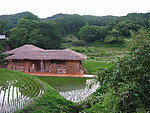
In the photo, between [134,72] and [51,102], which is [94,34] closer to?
[51,102]

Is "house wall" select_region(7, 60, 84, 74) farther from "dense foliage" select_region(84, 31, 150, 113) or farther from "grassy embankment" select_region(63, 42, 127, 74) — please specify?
"dense foliage" select_region(84, 31, 150, 113)

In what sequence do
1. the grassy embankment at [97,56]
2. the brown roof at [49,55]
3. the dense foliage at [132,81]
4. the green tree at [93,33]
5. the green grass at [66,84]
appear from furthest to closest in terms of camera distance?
the green tree at [93,33]
the grassy embankment at [97,56]
the brown roof at [49,55]
the green grass at [66,84]
the dense foliage at [132,81]

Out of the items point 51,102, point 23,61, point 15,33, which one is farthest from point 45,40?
point 51,102

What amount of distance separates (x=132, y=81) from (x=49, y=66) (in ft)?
51.8

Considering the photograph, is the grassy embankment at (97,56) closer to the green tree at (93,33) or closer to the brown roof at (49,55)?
the brown roof at (49,55)

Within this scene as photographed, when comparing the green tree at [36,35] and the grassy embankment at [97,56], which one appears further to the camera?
the green tree at [36,35]

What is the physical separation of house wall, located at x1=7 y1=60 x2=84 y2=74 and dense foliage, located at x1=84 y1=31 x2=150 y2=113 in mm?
14481

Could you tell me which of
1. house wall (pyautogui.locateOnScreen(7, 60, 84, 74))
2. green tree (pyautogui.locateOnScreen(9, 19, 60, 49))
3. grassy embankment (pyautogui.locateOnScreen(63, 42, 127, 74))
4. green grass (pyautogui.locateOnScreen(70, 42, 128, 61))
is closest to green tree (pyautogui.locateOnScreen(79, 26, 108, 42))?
grassy embankment (pyautogui.locateOnScreen(63, 42, 127, 74))

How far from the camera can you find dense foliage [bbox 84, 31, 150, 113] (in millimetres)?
2570

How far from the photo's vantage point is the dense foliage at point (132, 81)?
257 centimetres

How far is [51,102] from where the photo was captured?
22.4 feet

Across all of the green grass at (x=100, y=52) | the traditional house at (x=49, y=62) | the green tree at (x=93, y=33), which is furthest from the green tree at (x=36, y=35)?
the green tree at (x=93, y=33)

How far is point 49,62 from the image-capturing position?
59.6 ft

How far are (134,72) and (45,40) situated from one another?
24421mm
